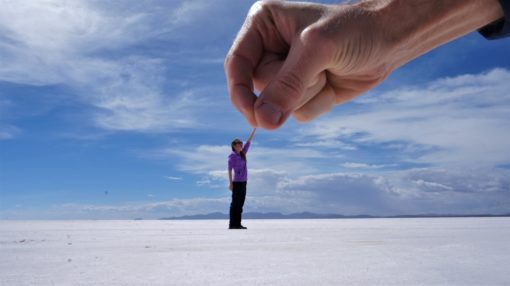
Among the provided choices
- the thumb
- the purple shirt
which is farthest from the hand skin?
the purple shirt

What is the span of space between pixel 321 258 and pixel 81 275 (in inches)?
55.9

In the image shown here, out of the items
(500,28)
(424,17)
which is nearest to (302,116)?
(424,17)

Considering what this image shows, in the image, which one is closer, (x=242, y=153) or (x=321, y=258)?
(x=321, y=258)

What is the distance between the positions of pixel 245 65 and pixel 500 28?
3.17 ft

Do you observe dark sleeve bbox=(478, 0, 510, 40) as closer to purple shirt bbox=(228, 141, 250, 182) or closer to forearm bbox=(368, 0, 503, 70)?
forearm bbox=(368, 0, 503, 70)

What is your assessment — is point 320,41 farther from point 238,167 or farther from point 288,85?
point 238,167

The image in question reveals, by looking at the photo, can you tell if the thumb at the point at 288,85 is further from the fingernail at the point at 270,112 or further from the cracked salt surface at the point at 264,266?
the cracked salt surface at the point at 264,266

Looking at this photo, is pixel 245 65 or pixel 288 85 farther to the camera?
pixel 245 65

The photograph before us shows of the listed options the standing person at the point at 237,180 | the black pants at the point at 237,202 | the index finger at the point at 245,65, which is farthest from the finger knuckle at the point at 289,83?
the black pants at the point at 237,202

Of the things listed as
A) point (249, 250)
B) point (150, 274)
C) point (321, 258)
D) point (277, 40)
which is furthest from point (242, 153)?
point (277, 40)

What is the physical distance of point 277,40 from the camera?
6.01ft

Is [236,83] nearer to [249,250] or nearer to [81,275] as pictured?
[81,275]

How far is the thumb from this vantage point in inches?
61.8

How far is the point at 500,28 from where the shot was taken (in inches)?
67.3
